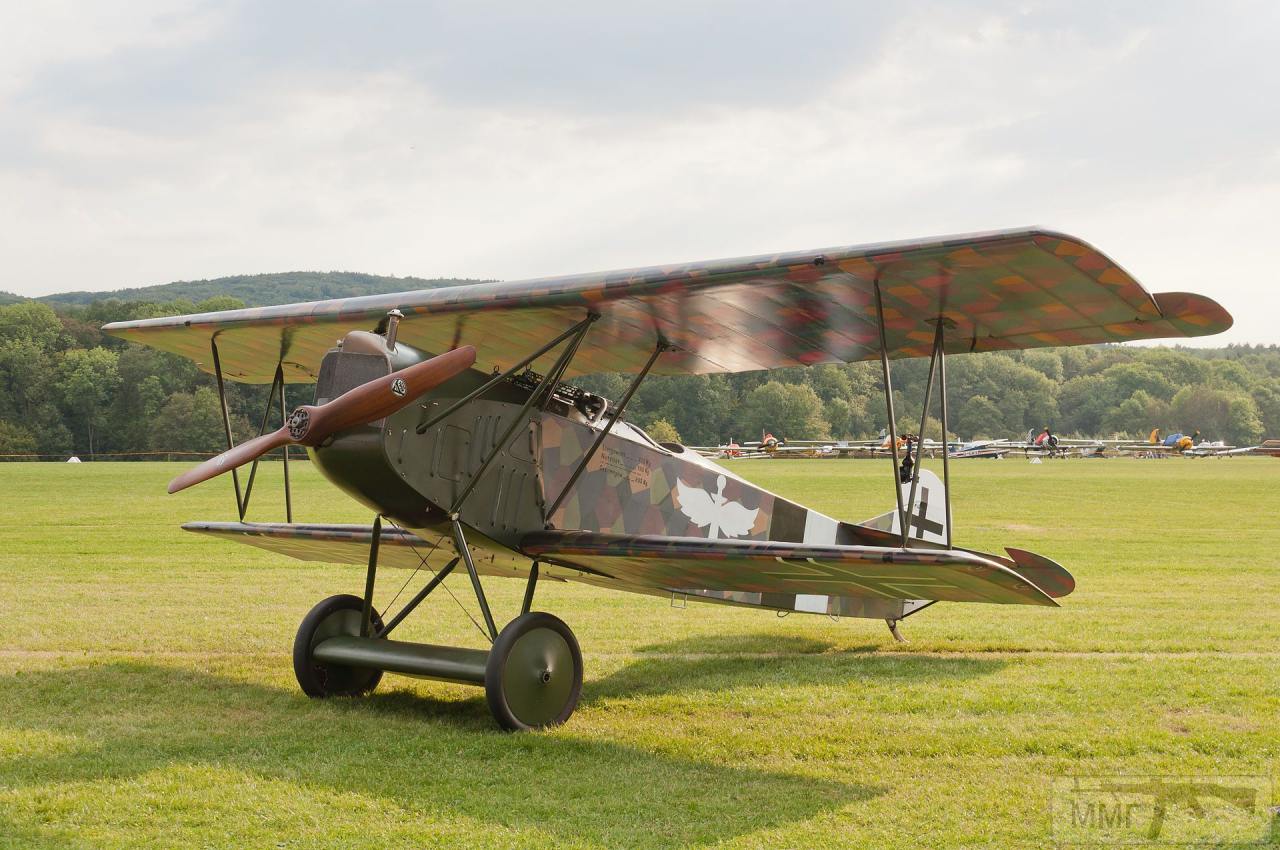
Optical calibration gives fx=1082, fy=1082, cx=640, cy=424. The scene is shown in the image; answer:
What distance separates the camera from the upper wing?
614 centimetres

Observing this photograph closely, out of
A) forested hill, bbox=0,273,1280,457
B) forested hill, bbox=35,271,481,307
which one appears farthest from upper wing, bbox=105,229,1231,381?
forested hill, bbox=35,271,481,307

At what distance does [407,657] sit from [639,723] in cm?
165

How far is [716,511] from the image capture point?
938 centimetres

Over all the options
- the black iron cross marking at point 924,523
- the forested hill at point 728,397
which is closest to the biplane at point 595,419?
the black iron cross marking at point 924,523

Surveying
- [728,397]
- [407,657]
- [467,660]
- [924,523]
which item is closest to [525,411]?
[467,660]

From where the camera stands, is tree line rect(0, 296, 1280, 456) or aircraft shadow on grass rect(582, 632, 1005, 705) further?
tree line rect(0, 296, 1280, 456)

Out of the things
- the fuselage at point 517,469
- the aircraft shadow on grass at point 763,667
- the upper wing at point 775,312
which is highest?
the upper wing at point 775,312

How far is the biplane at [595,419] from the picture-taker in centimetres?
647

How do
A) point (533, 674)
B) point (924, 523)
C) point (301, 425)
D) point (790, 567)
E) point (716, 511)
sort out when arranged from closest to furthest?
1. point (301, 425)
2. point (790, 567)
3. point (533, 674)
4. point (716, 511)
5. point (924, 523)

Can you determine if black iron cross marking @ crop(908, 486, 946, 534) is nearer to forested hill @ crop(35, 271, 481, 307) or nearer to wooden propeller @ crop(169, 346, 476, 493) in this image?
wooden propeller @ crop(169, 346, 476, 493)

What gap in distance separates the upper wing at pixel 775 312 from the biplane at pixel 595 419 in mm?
24

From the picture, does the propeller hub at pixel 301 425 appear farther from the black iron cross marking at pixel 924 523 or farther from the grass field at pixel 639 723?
the black iron cross marking at pixel 924 523

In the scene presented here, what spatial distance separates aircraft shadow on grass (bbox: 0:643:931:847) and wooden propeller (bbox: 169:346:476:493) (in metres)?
1.66

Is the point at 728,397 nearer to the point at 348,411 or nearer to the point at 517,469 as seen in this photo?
the point at 517,469
